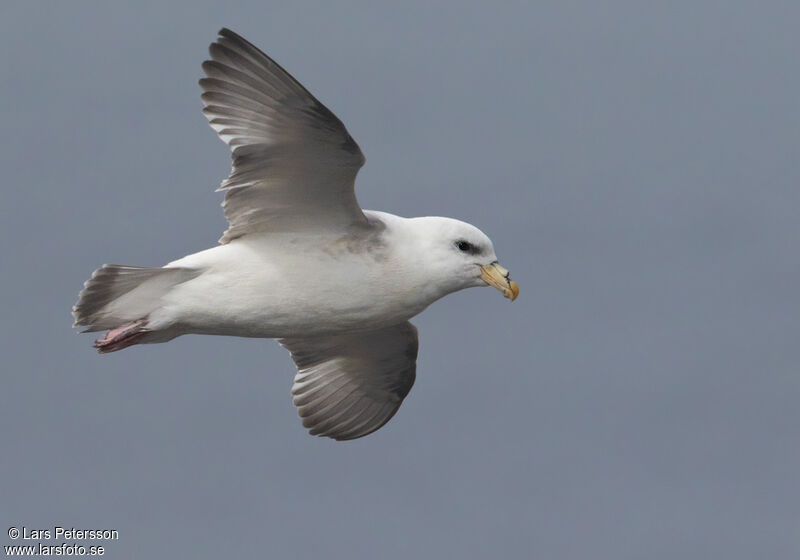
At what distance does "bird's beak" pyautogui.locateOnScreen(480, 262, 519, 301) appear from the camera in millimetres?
12875

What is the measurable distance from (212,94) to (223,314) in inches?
65.5

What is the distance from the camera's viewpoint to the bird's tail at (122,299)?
1285cm

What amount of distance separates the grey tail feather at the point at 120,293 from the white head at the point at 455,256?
68.6 inches

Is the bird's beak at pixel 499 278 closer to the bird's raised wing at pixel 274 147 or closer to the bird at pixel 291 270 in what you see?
the bird at pixel 291 270

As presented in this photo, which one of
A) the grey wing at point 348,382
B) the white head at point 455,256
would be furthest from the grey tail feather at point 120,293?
the grey wing at point 348,382

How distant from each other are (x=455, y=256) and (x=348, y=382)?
2503 mm

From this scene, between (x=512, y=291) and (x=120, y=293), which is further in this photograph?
(x=120, y=293)

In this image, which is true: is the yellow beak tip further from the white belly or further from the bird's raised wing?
the bird's raised wing

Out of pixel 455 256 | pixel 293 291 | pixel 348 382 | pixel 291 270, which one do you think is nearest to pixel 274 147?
pixel 291 270

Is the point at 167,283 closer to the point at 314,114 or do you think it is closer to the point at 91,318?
the point at 91,318

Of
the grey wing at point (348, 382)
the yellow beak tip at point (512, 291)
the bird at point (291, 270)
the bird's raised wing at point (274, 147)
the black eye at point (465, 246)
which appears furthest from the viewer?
the grey wing at point (348, 382)

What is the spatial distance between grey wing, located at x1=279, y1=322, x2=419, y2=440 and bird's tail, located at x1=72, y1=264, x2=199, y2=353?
2139mm

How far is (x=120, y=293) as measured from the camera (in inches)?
510

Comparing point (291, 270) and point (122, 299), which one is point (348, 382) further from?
point (122, 299)
